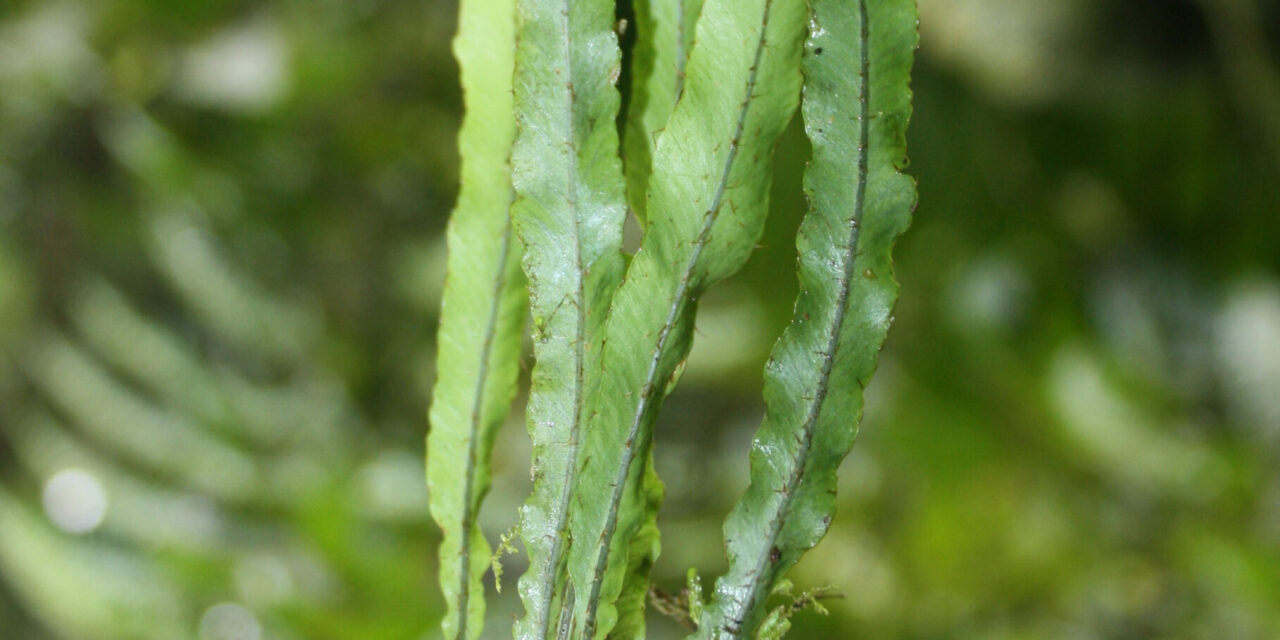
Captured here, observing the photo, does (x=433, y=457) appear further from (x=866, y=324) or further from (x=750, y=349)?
(x=750, y=349)

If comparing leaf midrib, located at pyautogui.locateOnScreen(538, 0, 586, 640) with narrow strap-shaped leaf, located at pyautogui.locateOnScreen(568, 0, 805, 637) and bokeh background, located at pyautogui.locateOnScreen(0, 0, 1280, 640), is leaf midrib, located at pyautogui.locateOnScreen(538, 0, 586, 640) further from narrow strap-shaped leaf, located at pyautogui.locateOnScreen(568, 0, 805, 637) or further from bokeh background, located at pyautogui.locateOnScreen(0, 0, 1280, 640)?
bokeh background, located at pyautogui.locateOnScreen(0, 0, 1280, 640)

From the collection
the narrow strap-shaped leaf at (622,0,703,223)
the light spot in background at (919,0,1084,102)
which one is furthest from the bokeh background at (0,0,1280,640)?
the narrow strap-shaped leaf at (622,0,703,223)

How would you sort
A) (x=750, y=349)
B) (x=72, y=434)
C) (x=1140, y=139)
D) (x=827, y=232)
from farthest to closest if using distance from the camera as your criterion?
(x=72, y=434)
(x=750, y=349)
(x=1140, y=139)
(x=827, y=232)

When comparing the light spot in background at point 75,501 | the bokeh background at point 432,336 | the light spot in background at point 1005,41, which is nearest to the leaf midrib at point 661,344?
the bokeh background at point 432,336

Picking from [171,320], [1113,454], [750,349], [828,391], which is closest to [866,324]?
[828,391]

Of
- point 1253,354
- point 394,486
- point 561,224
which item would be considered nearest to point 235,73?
point 394,486

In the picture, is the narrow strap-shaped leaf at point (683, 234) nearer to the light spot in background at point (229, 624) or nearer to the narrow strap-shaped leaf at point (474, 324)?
the narrow strap-shaped leaf at point (474, 324)

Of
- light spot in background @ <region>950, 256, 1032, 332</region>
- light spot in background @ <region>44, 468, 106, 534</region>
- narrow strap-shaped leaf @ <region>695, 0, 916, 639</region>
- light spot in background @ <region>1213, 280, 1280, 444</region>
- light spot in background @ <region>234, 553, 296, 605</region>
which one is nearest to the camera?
narrow strap-shaped leaf @ <region>695, 0, 916, 639</region>
